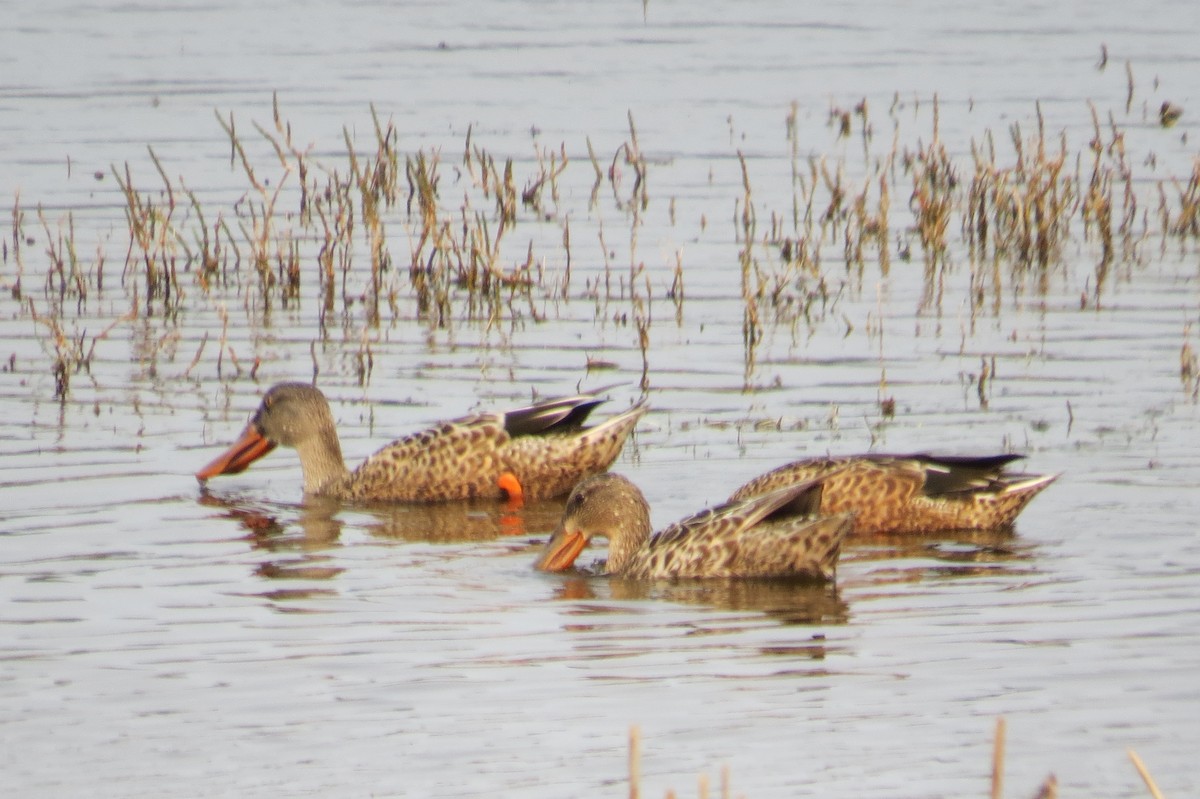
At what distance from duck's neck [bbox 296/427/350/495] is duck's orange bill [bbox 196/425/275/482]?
20 centimetres

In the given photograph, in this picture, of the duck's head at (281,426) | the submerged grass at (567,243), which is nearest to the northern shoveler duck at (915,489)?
the submerged grass at (567,243)

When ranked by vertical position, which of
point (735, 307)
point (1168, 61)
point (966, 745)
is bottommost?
point (966, 745)

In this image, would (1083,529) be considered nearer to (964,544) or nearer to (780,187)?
(964,544)

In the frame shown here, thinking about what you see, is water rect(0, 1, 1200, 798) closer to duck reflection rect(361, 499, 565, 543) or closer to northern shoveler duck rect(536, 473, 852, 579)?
duck reflection rect(361, 499, 565, 543)

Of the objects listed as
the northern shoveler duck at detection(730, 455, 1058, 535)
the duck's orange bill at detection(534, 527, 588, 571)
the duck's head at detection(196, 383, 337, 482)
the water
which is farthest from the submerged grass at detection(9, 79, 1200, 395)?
the duck's orange bill at detection(534, 527, 588, 571)

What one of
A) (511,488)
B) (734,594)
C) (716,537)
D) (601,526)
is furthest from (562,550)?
(511,488)

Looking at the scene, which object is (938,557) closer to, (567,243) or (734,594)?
(734,594)

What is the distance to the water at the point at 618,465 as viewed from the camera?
654cm

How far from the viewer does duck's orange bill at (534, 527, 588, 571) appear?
9.13 meters

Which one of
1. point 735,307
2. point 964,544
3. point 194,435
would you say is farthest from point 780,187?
point 964,544

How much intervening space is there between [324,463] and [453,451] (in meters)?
0.66

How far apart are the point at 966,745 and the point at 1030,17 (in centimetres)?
2006

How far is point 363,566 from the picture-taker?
9125 mm

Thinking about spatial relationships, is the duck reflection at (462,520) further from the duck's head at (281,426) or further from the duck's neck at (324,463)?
the duck's head at (281,426)
